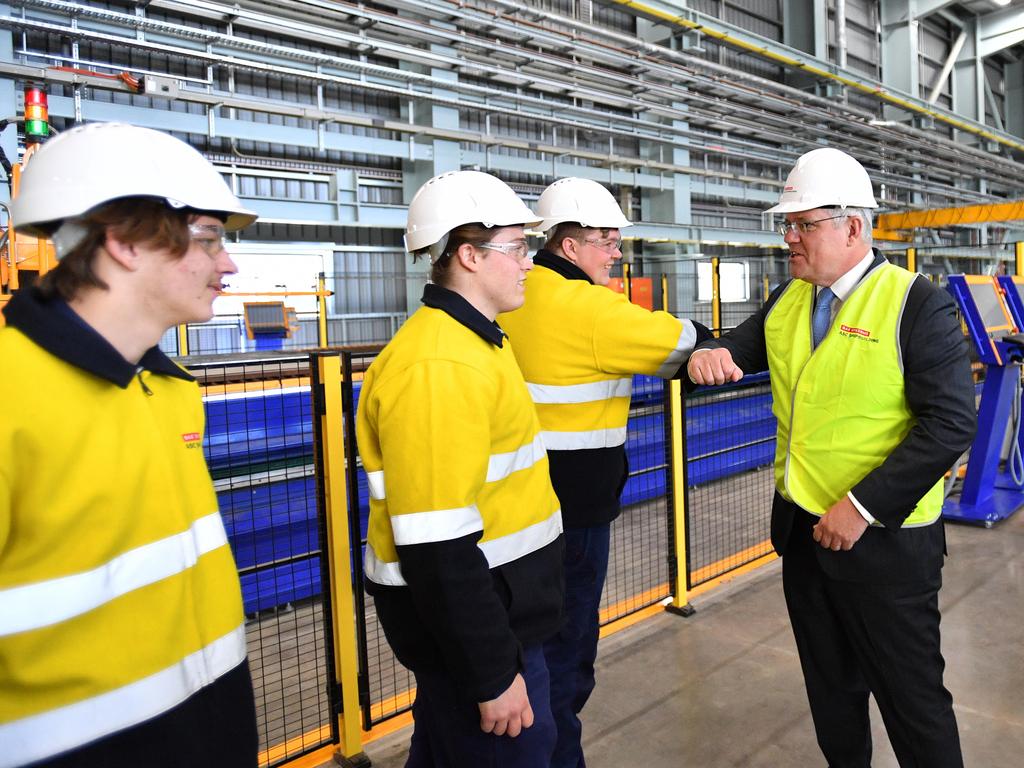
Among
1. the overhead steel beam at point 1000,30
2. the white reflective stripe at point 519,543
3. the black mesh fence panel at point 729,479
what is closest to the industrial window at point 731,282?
the black mesh fence panel at point 729,479

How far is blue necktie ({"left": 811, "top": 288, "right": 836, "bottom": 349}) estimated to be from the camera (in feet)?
7.36

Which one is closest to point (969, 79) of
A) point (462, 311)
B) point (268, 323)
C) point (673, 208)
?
point (673, 208)

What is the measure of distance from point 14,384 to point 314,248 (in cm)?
907

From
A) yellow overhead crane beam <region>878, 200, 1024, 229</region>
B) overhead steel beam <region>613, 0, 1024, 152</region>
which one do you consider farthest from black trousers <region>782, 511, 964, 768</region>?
yellow overhead crane beam <region>878, 200, 1024, 229</region>

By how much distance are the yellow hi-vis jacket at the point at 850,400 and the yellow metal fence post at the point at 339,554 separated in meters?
1.64

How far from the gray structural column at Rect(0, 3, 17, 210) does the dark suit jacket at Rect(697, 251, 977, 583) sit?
290 inches

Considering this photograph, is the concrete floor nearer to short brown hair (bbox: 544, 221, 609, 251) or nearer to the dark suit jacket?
the dark suit jacket

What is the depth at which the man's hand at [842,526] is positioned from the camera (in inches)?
79.9

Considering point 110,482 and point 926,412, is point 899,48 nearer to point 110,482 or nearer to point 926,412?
→ point 926,412

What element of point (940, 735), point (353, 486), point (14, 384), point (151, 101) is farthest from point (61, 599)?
point (151, 101)

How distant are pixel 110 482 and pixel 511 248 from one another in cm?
103

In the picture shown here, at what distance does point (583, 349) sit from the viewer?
2.27 meters

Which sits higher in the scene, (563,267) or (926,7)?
(926,7)

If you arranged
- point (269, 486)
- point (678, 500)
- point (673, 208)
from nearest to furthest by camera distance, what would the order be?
1. point (269, 486)
2. point (678, 500)
3. point (673, 208)
